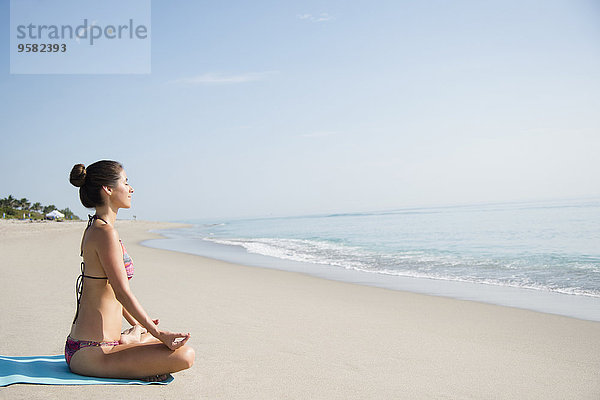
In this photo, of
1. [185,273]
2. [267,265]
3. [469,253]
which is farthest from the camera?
[469,253]

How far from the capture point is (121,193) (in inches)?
135

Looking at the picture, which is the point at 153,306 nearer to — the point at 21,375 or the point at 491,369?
the point at 21,375

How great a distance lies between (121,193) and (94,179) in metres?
0.21

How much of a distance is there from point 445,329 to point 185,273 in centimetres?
668

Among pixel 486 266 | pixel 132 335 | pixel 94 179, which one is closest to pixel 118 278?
pixel 132 335

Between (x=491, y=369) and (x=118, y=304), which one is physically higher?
(x=118, y=304)

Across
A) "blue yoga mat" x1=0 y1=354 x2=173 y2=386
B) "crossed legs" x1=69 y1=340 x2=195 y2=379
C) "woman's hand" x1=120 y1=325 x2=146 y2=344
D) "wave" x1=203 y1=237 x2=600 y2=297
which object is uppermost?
"woman's hand" x1=120 y1=325 x2=146 y2=344

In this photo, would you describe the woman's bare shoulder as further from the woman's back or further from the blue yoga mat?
the blue yoga mat

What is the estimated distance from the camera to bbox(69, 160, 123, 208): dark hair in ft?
10.9

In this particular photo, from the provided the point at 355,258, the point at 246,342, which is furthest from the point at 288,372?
the point at 355,258

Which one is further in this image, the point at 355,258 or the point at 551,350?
the point at 355,258

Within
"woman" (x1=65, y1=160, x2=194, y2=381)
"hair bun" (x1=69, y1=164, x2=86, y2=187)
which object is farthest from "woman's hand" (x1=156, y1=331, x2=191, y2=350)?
"hair bun" (x1=69, y1=164, x2=86, y2=187)

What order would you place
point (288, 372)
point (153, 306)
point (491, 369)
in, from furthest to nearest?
1. point (153, 306)
2. point (491, 369)
3. point (288, 372)

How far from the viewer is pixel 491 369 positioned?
423 centimetres
